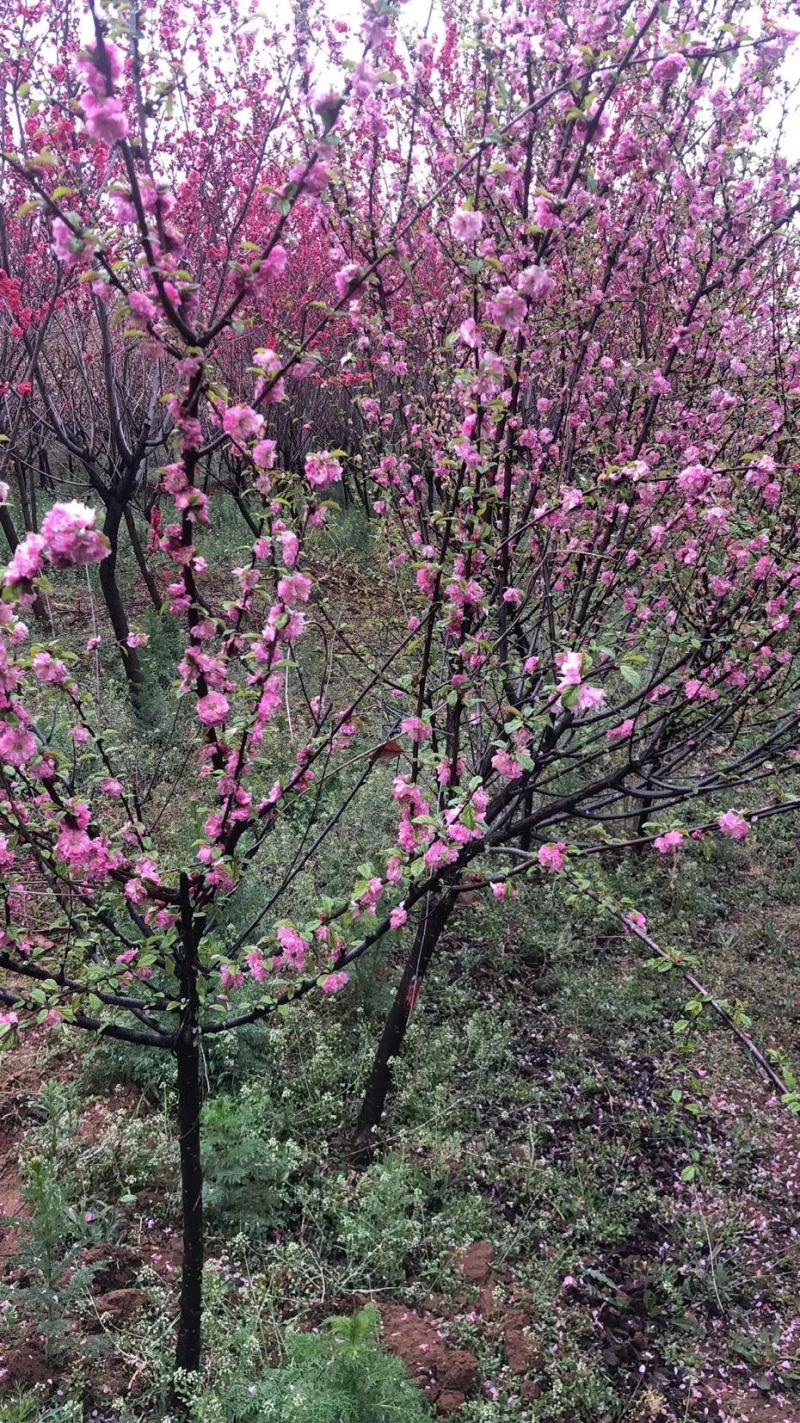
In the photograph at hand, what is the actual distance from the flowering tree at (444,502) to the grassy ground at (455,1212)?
361 millimetres

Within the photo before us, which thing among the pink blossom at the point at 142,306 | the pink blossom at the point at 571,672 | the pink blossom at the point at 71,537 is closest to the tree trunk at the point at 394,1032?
the pink blossom at the point at 571,672

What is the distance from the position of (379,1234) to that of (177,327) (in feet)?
9.80

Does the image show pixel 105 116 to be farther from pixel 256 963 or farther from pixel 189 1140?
pixel 189 1140

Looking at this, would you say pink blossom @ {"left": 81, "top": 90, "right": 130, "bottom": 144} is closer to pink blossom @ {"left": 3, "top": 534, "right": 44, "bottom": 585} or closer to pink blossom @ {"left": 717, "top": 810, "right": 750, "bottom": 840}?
pink blossom @ {"left": 3, "top": 534, "right": 44, "bottom": 585}

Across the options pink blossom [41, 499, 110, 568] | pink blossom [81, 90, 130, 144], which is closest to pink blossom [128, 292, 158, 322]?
pink blossom [81, 90, 130, 144]

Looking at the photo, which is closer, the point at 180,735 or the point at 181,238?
the point at 181,238

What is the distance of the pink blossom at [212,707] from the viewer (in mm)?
1922

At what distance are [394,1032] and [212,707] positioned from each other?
203cm

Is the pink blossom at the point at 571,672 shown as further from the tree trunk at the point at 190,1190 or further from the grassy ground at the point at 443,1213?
the tree trunk at the point at 190,1190

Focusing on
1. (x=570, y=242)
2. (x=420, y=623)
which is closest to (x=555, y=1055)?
(x=420, y=623)

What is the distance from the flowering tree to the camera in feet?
5.63

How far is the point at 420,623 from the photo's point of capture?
2646 millimetres

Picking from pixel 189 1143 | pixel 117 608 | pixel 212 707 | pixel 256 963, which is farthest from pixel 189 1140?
pixel 117 608

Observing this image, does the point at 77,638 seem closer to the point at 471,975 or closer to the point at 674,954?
the point at 471,975
